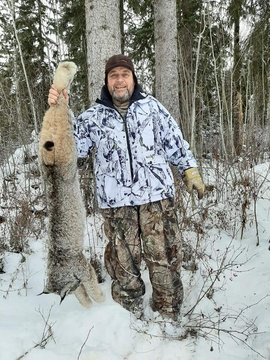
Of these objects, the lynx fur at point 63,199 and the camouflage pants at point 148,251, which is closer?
the lynx fur at point 63,199

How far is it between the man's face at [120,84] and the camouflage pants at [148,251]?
38.0 inches

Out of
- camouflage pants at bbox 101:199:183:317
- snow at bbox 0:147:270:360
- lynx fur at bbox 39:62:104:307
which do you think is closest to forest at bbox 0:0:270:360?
snow at bbox 0:147:270:360

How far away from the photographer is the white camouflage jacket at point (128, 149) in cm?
249

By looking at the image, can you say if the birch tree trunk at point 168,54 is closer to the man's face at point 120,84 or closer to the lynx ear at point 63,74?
the man's face at point 120,84

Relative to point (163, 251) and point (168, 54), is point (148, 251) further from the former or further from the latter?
point (168, 54)

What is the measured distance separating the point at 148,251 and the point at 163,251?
0.45 ft

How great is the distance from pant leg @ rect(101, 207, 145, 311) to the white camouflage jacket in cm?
13

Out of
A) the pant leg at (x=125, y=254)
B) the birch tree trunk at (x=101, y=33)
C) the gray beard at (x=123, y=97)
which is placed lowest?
the pant leg at (x=125, y=254)

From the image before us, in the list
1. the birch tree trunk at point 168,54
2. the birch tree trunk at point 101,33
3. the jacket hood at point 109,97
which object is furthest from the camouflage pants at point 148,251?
the birch tree trunk at point 168,54

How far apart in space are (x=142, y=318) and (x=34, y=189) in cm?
392

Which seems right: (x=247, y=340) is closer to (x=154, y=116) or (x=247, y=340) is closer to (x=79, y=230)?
(x=79, y=230)

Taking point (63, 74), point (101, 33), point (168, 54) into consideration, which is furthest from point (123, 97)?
point (168, 54)

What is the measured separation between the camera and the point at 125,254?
8.68ft

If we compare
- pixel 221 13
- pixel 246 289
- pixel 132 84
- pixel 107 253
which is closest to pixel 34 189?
pixel 107 253
